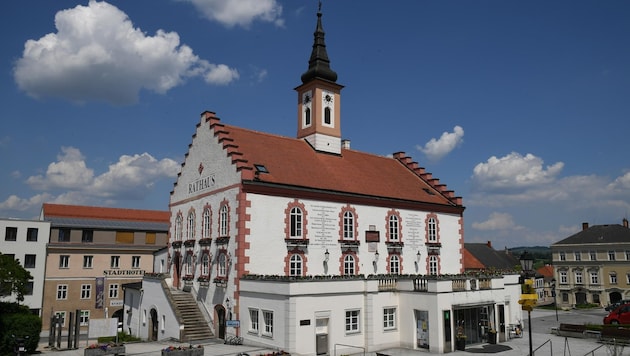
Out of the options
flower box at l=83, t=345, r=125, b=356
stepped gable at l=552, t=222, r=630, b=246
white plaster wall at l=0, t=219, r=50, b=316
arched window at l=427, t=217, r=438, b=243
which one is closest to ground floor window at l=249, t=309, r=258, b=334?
flower box at l=83, t=345, r=125, b=356

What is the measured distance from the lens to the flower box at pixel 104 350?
22.4 meters

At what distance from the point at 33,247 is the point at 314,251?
31.2m

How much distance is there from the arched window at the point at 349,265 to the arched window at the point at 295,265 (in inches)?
144

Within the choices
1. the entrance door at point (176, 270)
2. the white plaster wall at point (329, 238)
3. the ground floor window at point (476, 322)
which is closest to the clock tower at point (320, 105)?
the white plaster wall at point (329, 238)

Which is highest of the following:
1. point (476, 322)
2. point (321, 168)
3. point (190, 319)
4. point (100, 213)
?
point (321, 168)

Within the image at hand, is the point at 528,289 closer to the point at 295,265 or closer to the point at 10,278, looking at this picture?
the point at 295,265

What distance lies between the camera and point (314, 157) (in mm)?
37812

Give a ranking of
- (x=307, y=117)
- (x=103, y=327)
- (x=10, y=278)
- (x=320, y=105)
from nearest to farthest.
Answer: (x=103, y=327) < (x=10, y=278) < (x=320, y=105) < (x=307, y=117)

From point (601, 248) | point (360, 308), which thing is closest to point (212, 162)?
point (360, 308)

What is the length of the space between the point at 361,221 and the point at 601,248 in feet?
166

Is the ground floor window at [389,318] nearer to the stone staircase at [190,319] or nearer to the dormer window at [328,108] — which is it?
the stone staircase at [190,319]

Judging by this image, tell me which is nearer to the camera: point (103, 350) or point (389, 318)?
point (103, 350)

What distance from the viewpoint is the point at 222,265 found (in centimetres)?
3116

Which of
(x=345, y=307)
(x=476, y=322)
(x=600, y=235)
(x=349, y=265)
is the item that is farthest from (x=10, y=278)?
(x=600, y=235)
